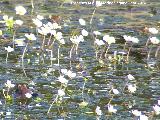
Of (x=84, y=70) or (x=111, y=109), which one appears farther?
(x=84, y=70)

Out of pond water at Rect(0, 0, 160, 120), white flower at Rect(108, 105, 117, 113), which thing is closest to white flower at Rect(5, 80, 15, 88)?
pond water at Rect(0, 0, 160, 120)

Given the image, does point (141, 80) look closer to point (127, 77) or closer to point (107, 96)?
point (127, 77)

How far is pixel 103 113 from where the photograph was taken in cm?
677

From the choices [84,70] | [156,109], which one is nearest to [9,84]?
[84,70]

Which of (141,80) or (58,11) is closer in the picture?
(141,80)

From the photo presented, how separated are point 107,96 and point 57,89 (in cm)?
66

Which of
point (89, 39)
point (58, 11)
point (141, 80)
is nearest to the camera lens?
point (141, 80)

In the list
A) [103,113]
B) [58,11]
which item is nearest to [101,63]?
[103,113]

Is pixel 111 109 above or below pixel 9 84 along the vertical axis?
below

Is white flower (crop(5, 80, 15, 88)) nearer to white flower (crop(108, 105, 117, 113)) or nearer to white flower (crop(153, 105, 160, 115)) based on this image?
white flower (crop(108, 105, 117, 113))

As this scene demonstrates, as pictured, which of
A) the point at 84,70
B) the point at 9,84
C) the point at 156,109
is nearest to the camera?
the point at 156,109

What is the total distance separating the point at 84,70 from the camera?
8.35 metres

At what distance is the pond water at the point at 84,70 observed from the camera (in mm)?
6867

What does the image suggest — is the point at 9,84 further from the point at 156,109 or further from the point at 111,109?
the point at 156,109
